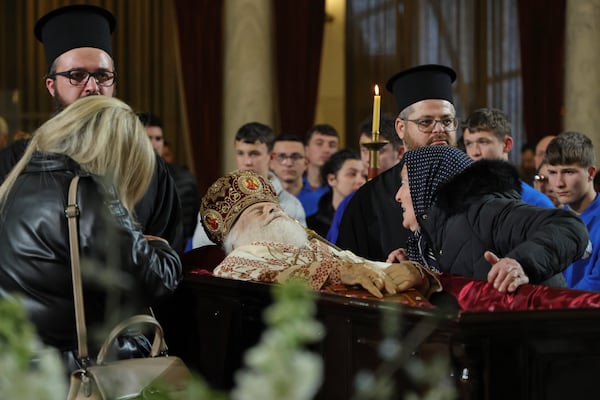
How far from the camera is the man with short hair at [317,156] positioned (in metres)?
8.30

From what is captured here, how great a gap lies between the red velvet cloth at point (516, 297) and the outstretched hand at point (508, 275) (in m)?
0.08

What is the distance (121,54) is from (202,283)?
9.32m

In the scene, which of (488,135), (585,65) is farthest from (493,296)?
(585,65)

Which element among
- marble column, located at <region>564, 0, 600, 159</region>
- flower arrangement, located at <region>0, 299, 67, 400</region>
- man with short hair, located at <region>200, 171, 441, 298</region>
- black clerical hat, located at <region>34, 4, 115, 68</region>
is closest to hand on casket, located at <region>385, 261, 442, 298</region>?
man with short hair, located at <region>200, 171, 441, 298</region>

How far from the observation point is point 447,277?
3.59 m

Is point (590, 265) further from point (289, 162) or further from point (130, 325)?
point (289, 162)

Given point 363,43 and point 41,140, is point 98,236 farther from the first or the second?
point 363,43

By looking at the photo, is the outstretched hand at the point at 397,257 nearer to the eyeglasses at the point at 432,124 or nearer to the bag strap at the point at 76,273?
the eyeglasses at the point at 432,124

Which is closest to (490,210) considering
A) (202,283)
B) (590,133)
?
(202,283)

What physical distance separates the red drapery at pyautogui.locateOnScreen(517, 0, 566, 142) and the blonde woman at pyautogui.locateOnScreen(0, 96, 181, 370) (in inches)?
385

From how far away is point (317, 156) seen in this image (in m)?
8.57

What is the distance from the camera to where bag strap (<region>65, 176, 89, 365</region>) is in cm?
256

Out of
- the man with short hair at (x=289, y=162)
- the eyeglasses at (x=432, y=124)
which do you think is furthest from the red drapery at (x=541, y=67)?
the eyeglasses at (x=432, y=124)

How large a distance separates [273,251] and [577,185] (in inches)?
80.0
